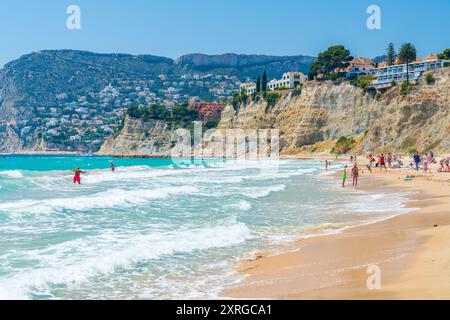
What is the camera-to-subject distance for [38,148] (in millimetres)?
197625

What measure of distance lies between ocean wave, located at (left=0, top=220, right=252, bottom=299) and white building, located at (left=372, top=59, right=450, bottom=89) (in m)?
69.6

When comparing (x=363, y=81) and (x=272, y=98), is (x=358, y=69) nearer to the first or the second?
(x=363, y=81)

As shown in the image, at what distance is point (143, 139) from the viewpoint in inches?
5551

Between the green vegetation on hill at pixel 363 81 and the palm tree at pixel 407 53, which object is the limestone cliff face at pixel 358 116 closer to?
the green vegetation on hill at pixel 363 81

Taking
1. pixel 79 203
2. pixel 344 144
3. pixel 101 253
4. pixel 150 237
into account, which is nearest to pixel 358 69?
pixel 344 144

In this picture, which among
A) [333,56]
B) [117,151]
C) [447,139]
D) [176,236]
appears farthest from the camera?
[117,151]

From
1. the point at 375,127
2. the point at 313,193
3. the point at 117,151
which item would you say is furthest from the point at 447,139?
the point at 117,151

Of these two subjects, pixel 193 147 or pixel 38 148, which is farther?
pixel 38 148

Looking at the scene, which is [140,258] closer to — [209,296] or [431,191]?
[209,296]

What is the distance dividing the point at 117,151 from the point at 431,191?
133 metres

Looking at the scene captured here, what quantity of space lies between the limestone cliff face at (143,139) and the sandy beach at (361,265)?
12248 centimetres

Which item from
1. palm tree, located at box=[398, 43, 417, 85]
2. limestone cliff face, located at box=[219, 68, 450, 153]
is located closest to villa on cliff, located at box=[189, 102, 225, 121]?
limestone cliff face, located at box=[219, 68, 450, 153]

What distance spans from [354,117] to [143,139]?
75240 mm
